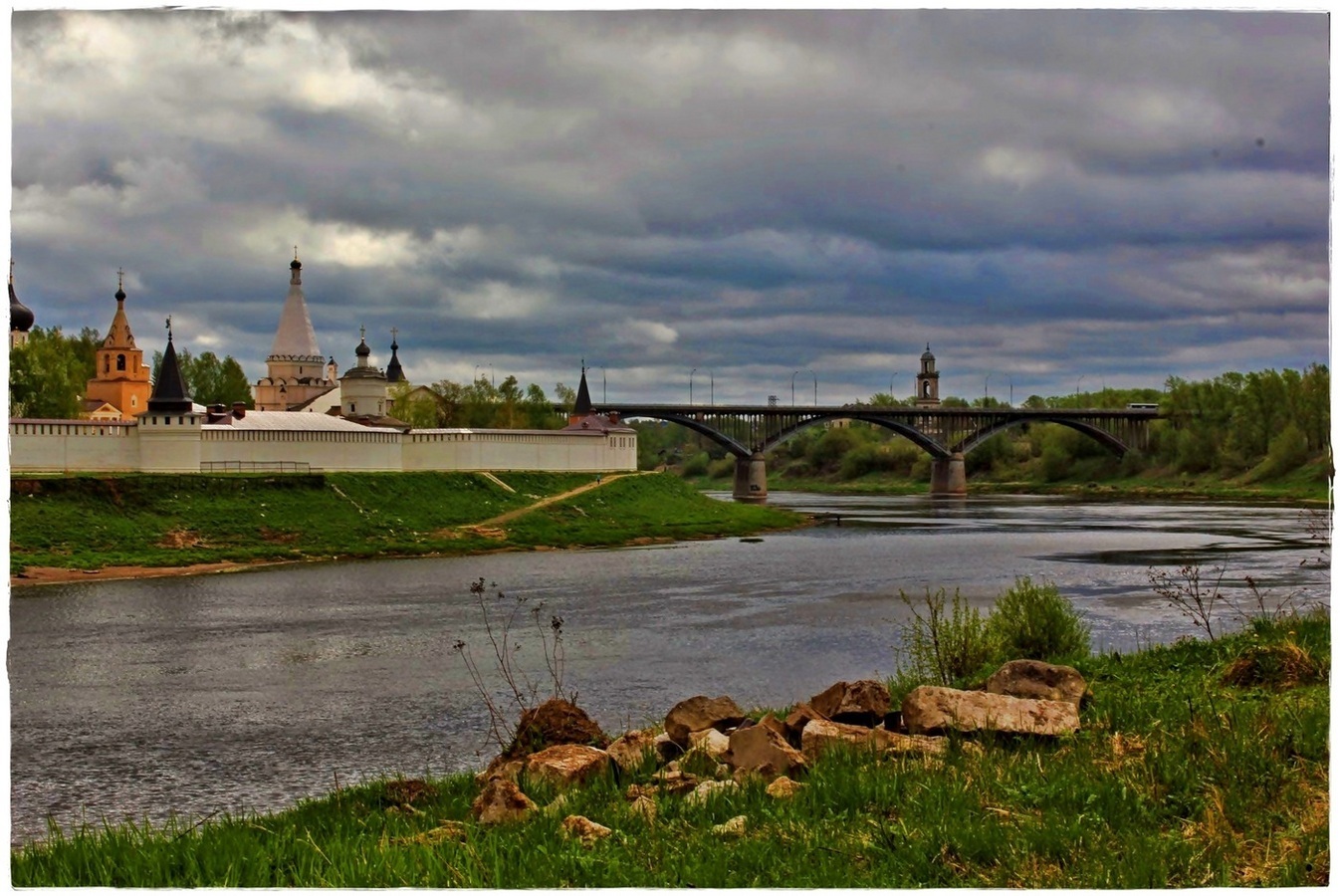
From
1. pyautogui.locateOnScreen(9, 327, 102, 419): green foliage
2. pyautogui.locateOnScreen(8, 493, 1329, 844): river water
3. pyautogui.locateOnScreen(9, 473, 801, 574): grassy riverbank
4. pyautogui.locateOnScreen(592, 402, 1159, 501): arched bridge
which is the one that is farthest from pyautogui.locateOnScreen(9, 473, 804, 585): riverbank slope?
pyautogui.locateOnScreen(592, 402, 1159, 501): arched bridge

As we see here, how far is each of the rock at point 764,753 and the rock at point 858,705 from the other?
89 cm

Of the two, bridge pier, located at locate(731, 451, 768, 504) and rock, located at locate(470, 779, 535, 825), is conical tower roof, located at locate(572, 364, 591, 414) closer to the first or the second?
bridge pier, located at locate(731, 451, 768, 504)

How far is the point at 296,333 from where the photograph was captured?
2621 inches

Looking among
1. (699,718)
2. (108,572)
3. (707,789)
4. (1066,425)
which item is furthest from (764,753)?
(1066,425)

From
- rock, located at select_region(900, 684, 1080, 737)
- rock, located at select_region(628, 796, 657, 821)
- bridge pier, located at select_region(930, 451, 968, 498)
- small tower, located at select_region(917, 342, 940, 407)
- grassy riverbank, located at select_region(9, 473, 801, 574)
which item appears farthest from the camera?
small tower, located at select_region(917, 342, 940, 407)

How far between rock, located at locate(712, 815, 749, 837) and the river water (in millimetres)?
4978

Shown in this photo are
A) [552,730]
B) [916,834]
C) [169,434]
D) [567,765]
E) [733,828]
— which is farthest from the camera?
[169,434]

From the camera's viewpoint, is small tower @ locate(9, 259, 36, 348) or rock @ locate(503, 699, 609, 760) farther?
small tower @ locate(9, 259, 36, 348)

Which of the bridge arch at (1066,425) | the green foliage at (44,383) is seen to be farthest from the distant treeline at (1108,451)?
the green foliage at (44,383)

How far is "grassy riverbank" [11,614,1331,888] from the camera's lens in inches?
201

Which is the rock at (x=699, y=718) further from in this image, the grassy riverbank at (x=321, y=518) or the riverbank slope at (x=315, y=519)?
the riverbank slope at (x=315, y=519)

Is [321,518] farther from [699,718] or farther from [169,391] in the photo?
[699,718]

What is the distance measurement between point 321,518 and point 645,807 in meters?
31.6

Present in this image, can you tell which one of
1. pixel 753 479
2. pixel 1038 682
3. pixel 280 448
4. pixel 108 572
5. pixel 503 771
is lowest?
A: pixel 108 572
